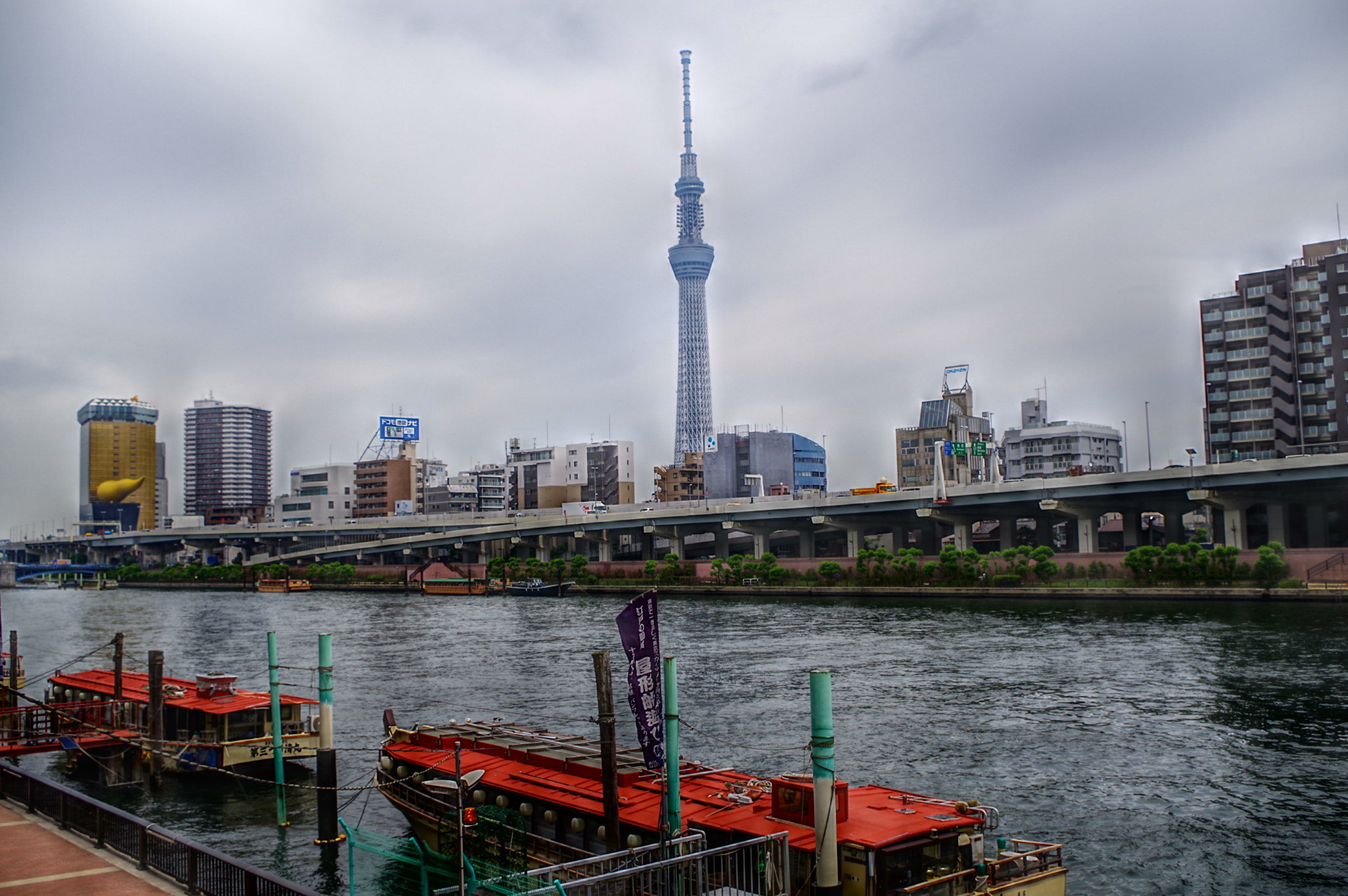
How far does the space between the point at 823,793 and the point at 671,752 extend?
10.00ft

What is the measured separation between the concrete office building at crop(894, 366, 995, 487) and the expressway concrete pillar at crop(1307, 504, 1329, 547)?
248 ft

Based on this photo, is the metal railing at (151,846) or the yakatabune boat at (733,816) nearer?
the metal railing at (151,846)

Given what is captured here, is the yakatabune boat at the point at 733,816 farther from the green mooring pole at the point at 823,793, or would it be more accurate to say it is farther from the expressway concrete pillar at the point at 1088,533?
the expressway concrete pillar at the point at 1088,533

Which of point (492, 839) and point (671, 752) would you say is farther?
point (492, 839)

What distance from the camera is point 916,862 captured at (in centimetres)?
1591

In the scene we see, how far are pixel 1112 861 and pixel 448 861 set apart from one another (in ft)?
47.4

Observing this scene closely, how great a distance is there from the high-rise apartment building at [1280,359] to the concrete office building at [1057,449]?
1861 inches

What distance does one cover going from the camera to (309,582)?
145 metres

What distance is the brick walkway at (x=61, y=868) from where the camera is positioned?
640 inches

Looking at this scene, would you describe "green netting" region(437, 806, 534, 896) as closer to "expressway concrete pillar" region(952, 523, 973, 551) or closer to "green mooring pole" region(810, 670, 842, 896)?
"green mooring pole" region(810, 670, 842, 896)

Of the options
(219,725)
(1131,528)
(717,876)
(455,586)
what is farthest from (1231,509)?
(455,586)

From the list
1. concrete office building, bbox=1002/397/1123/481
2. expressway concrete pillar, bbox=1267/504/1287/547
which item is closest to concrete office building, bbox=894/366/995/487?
concrete office building, bbox=1002/397/1123/481

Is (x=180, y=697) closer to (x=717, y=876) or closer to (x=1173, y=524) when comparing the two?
(x=717, y=876)

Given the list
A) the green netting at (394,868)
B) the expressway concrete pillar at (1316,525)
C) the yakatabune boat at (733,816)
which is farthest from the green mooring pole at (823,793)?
the expressway concrete pillar at (1316,525)
